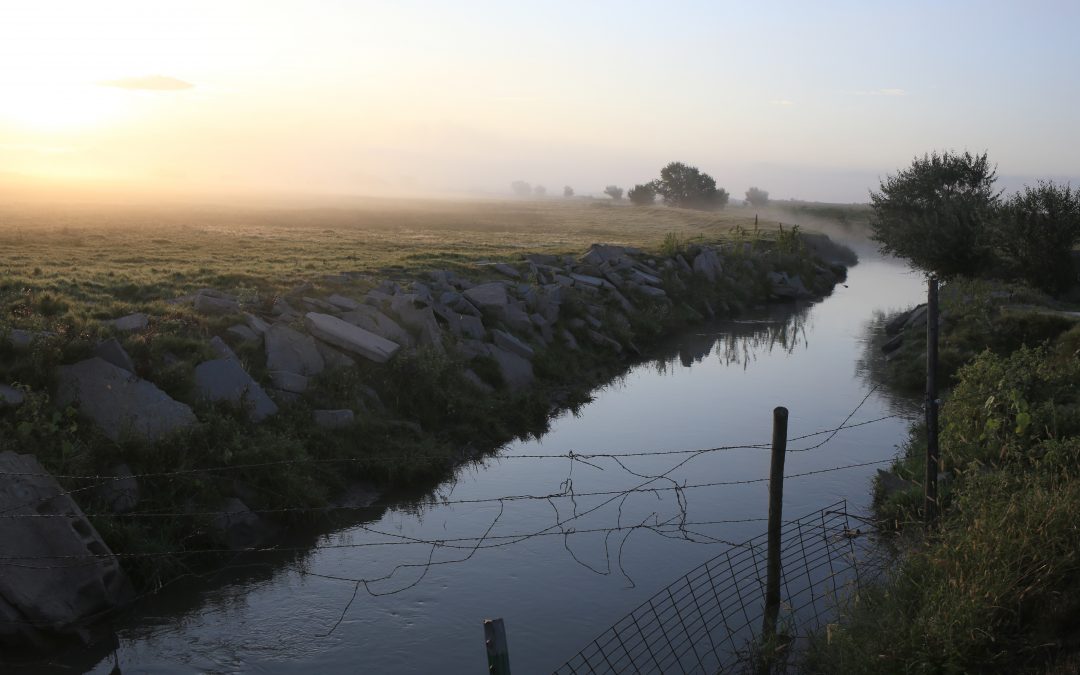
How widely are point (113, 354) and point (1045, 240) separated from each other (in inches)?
1056

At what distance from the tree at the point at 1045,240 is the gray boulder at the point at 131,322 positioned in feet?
83.8

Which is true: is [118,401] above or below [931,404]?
below

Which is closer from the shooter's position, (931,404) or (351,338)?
(931,404)

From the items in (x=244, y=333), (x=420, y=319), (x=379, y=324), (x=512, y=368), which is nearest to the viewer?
(x=244, y=333)

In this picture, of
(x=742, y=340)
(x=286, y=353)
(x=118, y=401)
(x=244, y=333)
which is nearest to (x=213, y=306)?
(x=244, y=333)

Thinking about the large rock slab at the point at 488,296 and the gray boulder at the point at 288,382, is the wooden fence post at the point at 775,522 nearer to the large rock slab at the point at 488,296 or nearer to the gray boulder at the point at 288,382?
the gray boulder at the point at 288,382

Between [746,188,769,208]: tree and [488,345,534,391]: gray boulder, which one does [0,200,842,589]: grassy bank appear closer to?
[488,345,534,391]: gray boulder

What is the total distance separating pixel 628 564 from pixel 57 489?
6.89 meters

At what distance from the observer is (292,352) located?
1628cm

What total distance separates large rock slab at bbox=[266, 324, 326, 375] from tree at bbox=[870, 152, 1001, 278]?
78.3ft

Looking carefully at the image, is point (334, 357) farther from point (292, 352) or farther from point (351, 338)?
point (292, 352)

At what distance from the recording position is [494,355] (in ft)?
65.9

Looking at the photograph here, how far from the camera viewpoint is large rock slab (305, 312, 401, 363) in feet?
56.0

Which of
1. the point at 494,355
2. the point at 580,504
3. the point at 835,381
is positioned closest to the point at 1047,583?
the point at 580,504
